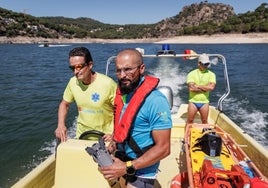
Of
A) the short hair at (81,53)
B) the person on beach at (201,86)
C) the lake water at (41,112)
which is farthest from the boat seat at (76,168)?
the lake water at (41,112)

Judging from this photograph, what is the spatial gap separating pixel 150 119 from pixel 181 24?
5912 inches

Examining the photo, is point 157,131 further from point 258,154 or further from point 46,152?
point 46,152

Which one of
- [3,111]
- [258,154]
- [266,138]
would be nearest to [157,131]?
[258,154]

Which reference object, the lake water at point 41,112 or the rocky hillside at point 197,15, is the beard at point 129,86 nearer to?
the lake water at point 41,112

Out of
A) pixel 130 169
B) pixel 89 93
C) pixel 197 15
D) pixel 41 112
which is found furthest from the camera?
pixel 197 15

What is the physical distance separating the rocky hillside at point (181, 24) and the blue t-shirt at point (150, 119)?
284 feet

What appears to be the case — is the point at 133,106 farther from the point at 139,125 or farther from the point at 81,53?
the point at 81,53

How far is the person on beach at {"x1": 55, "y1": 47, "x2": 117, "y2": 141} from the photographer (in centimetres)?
302

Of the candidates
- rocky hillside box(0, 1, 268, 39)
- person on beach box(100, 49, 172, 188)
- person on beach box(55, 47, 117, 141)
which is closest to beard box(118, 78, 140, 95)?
person on beach box(100, 49, 172, 188)

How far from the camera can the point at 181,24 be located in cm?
14700

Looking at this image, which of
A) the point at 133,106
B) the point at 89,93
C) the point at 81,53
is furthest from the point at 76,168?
the point at 133,106

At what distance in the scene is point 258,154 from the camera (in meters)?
4.12

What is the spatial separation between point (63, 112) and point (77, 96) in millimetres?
309

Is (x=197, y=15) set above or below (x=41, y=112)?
above
